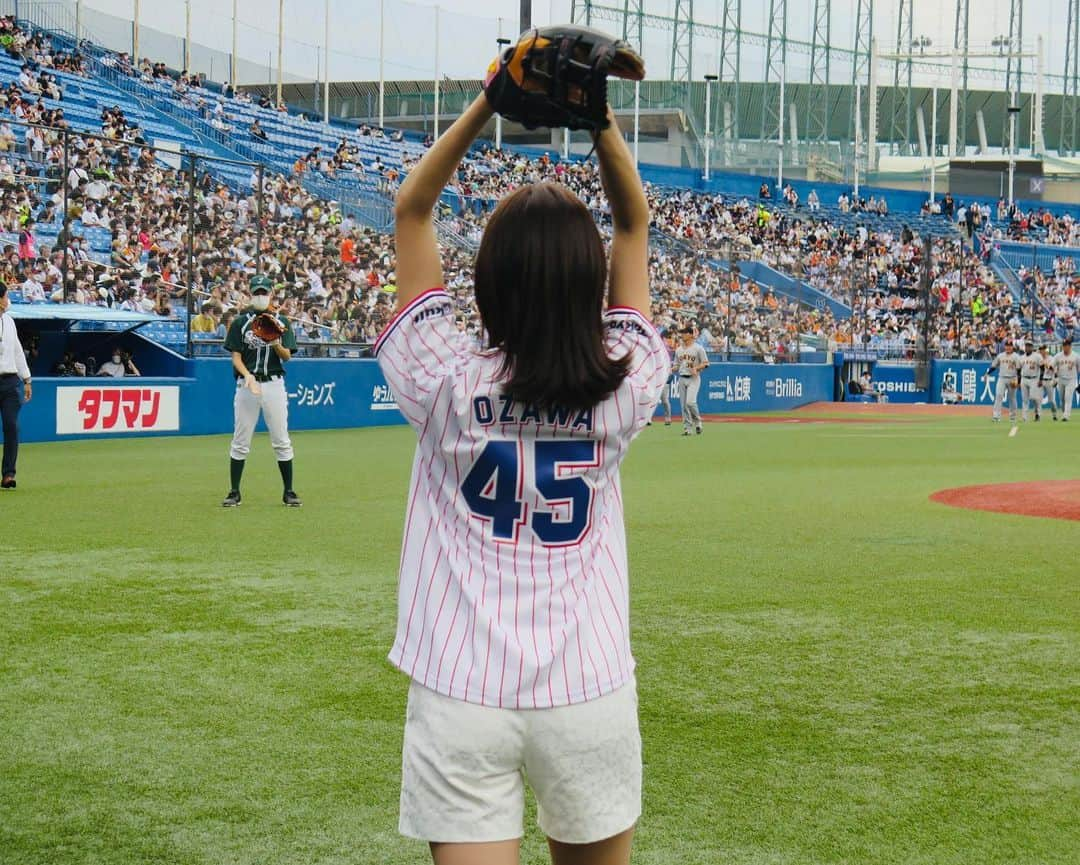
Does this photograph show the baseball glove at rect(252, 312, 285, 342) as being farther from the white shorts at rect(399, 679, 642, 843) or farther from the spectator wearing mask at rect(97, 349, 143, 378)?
the spectator wearing mask at rect(97, 349, 143, 378)

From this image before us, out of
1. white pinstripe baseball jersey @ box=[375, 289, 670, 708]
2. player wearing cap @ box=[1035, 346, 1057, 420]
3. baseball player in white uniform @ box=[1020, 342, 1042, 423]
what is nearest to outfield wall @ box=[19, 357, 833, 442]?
baseball player in white uniform @ box=[1020, 342, 1042, 423]

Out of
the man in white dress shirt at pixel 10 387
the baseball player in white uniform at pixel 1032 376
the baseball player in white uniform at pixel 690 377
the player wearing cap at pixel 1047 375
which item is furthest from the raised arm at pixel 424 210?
the player wearing cap at pixel 1047 375

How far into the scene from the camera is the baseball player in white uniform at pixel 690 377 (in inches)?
931

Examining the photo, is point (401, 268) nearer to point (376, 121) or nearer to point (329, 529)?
point (329, 529)

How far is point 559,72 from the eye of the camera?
7.29 ft

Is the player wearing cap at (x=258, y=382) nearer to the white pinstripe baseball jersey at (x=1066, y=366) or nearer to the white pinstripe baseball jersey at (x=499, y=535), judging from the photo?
the white pinstripe baseball jersey at (x=499, y=535)

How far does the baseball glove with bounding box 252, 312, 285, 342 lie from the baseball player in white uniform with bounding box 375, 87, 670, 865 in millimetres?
9068

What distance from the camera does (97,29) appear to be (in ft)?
145

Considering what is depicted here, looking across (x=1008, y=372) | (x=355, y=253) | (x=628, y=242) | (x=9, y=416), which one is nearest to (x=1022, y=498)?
(x=9, y=416)

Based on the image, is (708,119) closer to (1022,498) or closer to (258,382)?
(1022,498)

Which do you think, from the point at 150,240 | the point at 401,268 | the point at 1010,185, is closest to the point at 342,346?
the point at 150,240

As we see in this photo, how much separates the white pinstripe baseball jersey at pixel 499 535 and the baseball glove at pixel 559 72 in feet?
1.30

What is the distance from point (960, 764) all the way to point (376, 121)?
5844 cm

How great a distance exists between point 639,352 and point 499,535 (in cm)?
44
